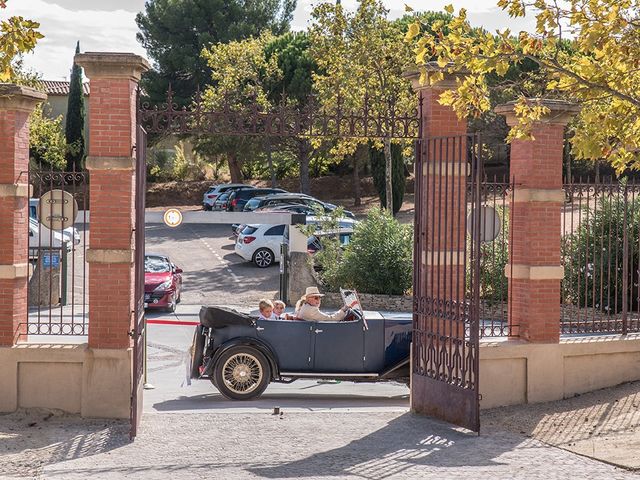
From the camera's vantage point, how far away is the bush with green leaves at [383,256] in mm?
21422

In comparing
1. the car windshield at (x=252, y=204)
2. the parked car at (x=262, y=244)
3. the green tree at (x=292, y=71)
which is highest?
the green tree at (x=292, y=71)

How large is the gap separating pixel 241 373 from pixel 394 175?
2669 centimetres

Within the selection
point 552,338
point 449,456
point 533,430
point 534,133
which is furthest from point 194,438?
point 534,133

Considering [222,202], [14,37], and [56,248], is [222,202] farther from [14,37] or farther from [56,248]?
[14,37]

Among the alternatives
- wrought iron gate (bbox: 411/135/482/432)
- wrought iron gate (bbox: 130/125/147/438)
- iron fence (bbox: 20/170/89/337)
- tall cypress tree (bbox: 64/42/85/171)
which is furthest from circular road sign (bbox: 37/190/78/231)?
tall cypress tree (bbox: 64/42/85/171)

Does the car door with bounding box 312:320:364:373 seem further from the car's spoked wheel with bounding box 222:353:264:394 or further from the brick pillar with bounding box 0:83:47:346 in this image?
the brick pillar with bounding box 0:83:47:346

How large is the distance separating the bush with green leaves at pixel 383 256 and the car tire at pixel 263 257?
7923mm

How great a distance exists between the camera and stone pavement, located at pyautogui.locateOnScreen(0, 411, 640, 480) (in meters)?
8.89

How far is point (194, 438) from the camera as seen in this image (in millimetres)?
10188

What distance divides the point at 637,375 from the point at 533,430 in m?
2.71

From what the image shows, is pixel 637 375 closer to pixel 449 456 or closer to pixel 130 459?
pixel 449 456

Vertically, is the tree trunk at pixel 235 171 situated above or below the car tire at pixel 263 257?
above

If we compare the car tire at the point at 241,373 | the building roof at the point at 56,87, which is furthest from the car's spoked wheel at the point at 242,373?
the building roof at the point at 56,87

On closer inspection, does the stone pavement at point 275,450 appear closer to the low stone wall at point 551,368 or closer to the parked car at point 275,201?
the low stone wall at point 551,368
